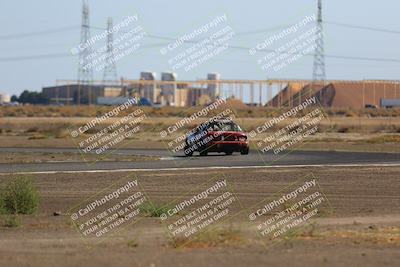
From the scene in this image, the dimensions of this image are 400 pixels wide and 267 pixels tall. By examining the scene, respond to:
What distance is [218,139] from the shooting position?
42.8 metres

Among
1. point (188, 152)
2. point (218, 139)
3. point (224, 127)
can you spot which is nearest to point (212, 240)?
point (218, 139)

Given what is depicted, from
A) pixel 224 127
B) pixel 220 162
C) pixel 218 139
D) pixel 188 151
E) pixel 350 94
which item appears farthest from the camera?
pixel 350 94

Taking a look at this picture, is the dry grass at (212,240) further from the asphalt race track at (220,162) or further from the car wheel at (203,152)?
the car wheel at (203,152)

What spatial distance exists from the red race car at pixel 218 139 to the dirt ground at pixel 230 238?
49.2ft

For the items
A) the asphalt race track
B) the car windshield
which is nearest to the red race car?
the car windshield

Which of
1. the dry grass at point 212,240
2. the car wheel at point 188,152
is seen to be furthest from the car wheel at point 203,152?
the dry grass at point 212,240

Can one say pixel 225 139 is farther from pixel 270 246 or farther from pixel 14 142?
pixel 270 246

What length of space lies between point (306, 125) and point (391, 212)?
180ft

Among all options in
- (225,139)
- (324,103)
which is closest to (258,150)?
(225,139)

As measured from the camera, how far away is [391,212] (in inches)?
821

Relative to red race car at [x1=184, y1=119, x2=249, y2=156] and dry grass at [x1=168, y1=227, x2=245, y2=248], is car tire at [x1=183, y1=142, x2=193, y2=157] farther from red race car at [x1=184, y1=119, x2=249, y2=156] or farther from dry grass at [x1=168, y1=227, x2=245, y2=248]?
dry grass at [x1=168, y1=227, x2=245, y2=248]

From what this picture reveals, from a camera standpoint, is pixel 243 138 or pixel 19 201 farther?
pixel 243 138

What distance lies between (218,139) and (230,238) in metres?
27.4

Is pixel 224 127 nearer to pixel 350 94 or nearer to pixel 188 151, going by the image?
pixel 188 151
